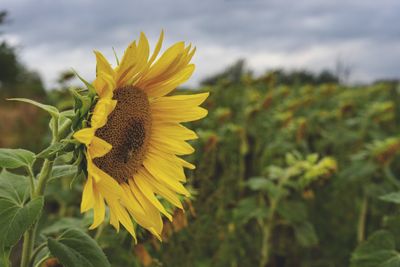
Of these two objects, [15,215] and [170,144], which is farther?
[170,144]

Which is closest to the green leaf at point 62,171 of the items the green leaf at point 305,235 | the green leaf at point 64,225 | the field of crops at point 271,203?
the field of crops at point 271,203

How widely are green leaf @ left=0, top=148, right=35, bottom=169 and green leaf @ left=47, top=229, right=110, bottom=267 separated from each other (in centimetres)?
17

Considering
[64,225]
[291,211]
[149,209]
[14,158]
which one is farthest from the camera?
[291,211]

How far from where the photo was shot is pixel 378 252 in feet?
5.15

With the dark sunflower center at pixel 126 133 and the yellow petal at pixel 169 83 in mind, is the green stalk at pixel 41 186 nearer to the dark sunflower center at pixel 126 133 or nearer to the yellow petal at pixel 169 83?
the dark sunflower center at pixel 126 133

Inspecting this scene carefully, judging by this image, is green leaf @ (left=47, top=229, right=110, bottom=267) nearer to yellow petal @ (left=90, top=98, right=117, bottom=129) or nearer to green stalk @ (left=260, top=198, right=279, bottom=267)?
yellow petal @ (left=90, top=98, right=117, bottom=129)

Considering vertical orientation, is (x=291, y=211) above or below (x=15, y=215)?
below

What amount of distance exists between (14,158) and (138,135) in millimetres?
244

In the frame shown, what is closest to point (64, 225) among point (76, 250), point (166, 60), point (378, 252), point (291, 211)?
point (76, 250)

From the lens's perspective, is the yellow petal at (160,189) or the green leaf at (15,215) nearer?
the green leaf at (15,215)

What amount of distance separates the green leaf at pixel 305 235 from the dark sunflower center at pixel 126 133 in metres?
1.30

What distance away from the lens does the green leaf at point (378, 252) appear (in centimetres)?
154

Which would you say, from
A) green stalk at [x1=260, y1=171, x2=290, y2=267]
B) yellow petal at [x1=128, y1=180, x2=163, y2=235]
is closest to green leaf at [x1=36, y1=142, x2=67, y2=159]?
yellow petal at [x1=128, y1=180, x2=163, y2=235]

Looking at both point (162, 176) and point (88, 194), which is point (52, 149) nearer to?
point (88, 194)
